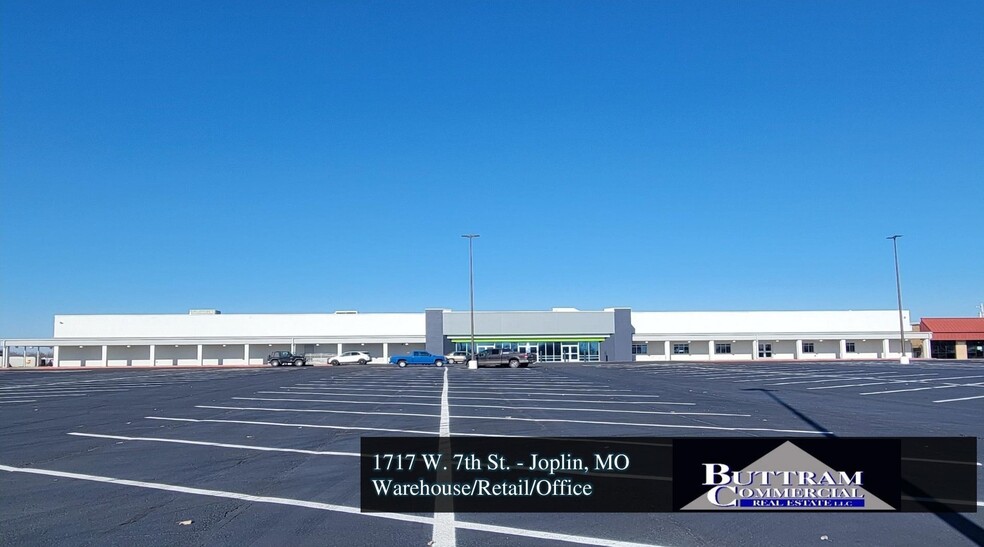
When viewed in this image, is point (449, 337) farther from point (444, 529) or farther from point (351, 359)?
Result: point (444, 529)

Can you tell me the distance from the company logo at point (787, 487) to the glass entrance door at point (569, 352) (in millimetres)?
66612

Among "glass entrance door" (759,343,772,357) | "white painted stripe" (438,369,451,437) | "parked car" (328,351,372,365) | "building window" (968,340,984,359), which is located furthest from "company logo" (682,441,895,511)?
"building window" (968,340,984,359)

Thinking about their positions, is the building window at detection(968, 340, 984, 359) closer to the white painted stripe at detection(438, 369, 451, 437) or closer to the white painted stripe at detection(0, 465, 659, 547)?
the white painted stripe at detection(438, 369, 451, 437)

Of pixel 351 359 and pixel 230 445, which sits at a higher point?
pixel 230 445

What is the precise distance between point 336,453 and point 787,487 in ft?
21.8

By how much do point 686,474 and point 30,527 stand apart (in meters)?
6.56

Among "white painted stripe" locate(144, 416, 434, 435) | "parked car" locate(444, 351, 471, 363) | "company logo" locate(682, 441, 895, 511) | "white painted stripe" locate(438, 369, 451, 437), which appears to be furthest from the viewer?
"parked car" locate(444, 351, 471, 363)

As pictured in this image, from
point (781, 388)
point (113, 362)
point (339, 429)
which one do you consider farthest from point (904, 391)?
point (113, 362)

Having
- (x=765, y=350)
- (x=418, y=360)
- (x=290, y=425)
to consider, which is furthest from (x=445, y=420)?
(x=765, y=350)

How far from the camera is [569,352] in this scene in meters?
74.4

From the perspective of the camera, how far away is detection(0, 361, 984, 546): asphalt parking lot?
263 inches

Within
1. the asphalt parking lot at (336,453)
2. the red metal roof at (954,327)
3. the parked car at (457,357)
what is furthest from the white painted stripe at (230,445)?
the red metal roof at (954,327)

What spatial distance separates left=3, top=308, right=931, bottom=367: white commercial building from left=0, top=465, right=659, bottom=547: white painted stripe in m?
62.4

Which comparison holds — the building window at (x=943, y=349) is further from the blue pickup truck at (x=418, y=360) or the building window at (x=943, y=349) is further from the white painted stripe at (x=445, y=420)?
the white painted stripe at (x=445, y=420)
